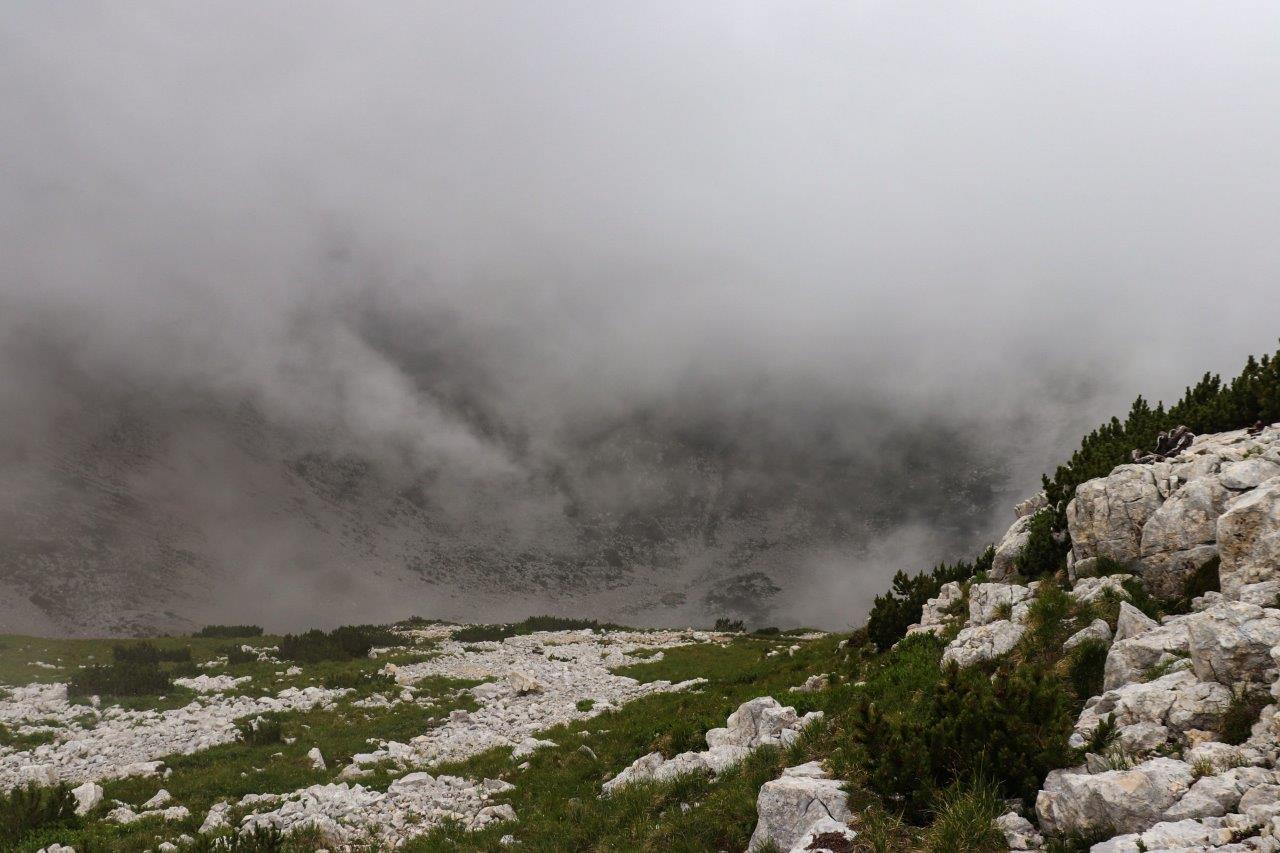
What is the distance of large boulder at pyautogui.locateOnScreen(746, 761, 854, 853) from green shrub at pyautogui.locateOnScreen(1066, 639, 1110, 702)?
4.33m

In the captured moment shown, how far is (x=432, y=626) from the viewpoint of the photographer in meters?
57.2

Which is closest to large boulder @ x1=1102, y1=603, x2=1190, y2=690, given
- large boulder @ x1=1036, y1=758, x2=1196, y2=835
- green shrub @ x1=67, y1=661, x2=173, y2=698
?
large boulder @ x1=1036, y1=758, x2=1196, y2=835

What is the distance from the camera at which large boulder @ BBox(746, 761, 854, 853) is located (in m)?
8.01

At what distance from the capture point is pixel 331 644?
37.9m

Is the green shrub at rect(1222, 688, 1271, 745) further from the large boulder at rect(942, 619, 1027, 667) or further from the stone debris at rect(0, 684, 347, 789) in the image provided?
the stone debris at rect(0, 684, 347, 789)

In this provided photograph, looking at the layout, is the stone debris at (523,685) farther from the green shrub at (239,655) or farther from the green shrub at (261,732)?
the green shrub at (239,655)

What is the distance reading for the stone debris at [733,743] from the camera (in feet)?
38.9

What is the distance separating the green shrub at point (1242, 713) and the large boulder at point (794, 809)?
4.24 meters

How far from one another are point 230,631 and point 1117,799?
6020 cm

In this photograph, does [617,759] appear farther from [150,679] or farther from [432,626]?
[432,626]

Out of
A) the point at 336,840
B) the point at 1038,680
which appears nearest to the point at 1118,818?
the point at 1038,680

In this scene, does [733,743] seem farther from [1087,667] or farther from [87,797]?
[87,797]

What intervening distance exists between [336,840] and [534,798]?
409 cm

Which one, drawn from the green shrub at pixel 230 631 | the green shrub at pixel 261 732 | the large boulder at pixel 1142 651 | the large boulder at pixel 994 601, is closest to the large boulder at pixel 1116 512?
the large boulder at pixel 994 601
